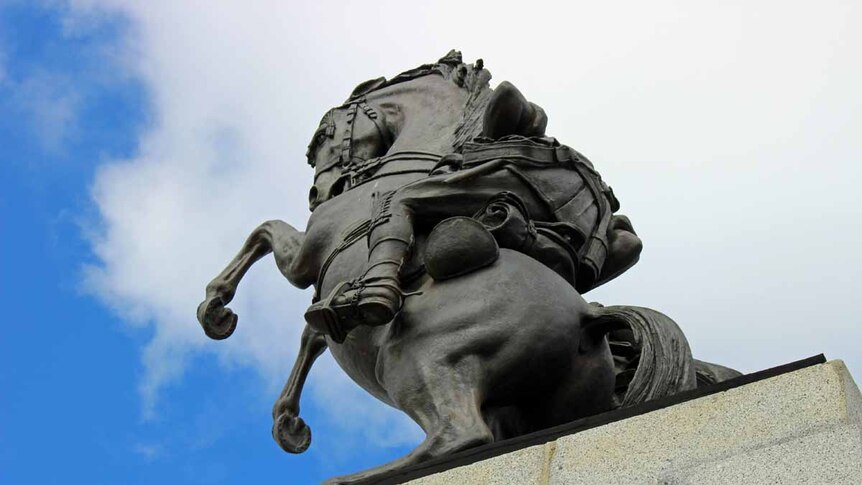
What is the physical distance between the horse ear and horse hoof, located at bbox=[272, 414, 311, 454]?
1707 millimetres

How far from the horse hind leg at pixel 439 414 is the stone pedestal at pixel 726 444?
62 cm

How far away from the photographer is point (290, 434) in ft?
24.3

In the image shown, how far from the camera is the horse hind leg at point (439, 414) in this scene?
18.0ft

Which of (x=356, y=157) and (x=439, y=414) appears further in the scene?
(x=356, y=157)

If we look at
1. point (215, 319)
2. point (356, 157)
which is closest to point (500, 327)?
point (215, 319)

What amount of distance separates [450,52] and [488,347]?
10.8ft

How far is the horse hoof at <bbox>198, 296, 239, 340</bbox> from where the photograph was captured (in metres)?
7.69

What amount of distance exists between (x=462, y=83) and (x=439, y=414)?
9.94 ft

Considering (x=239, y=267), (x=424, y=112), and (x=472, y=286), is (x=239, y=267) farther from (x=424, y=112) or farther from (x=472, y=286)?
(x=472, y=286)

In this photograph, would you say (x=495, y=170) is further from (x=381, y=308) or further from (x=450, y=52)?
(x=450, y=52)

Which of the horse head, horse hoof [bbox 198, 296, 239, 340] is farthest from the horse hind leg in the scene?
the horse head

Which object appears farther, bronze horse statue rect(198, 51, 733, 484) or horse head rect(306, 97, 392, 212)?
horse head rect(306, 97, 392, 212)

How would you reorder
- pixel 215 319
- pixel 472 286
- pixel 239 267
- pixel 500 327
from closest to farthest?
pixel 500 327, pixel 472 286, pixel 215 319, pixel 239 267

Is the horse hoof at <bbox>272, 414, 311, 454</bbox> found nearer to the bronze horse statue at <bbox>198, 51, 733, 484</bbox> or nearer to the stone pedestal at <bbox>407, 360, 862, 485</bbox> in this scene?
the bronze horse statue at <bbox>198, 51, 733, 484</bbox>
